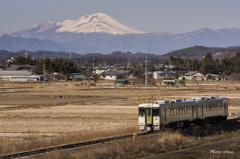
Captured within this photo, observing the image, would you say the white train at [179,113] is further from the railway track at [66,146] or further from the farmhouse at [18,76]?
the farmhouse at [18,76]

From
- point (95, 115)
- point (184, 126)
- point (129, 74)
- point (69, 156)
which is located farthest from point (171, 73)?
point (69, 156)

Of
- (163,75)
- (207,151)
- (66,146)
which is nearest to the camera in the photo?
(66,146)

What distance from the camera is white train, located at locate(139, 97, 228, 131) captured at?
97.7ft

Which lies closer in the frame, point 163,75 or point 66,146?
point 66,146

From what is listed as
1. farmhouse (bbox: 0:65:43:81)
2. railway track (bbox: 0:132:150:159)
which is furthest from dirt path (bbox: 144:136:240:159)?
farmhouse (bbox: 0:65:43:81)

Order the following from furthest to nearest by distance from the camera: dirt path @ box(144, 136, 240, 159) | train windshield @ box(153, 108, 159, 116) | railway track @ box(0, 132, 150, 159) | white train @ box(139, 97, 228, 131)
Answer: white train @ box(139, 97, 228, 131) → train windshield @ box(153, 108, 159, 116) → dirt path @ box(144, 136, 240, 159) → railway track @ box(0, 132, 150, 159)

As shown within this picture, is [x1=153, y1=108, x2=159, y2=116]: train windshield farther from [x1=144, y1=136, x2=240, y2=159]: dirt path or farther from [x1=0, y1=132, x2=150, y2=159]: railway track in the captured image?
[x1=144, y1=136, x2=240, y2=159]: dirt path

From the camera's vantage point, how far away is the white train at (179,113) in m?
29.8

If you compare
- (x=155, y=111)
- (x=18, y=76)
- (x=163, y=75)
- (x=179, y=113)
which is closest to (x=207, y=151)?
(x=155, y=111)

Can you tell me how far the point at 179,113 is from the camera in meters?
→ 31.7

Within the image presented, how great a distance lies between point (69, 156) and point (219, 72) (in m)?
160

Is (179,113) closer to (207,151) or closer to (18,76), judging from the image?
(207,151)

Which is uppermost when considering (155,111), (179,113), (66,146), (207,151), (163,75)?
(163,75)

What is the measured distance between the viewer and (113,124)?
3731 cm
